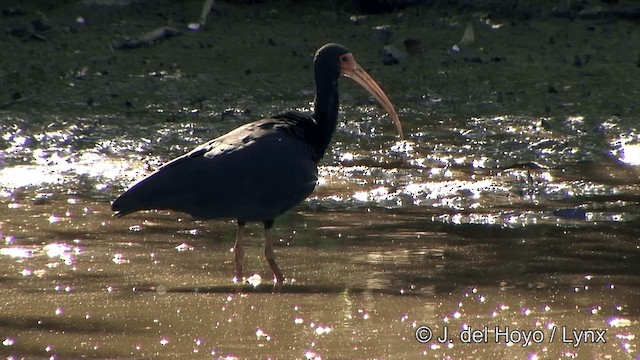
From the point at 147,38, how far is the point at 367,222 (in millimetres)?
5665

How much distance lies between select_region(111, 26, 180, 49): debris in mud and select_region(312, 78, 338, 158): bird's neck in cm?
540

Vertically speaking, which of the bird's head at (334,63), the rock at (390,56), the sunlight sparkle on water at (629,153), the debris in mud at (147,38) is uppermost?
the rock at (390,56)

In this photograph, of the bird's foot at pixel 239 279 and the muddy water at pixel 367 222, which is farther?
the bird's foot at pixel 239 279

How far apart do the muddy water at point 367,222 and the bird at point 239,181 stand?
311 millimetres

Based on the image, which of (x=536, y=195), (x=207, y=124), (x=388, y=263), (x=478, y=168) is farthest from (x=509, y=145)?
(x=388, y=263)

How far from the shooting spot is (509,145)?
10398 millimetres

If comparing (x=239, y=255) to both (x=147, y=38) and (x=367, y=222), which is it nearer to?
(x=367, y=222)

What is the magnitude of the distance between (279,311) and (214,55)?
7.20m

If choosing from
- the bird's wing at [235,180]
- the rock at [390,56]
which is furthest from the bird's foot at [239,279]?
the rock at [390,56]

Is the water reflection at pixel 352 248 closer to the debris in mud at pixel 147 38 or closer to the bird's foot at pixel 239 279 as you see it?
the bird's foot at pixel 239 279

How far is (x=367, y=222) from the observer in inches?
321

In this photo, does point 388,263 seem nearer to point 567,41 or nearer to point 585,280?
point 585,280

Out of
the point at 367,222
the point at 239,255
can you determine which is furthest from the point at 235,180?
the point at 367,222

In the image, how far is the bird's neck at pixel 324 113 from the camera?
25.5ft
